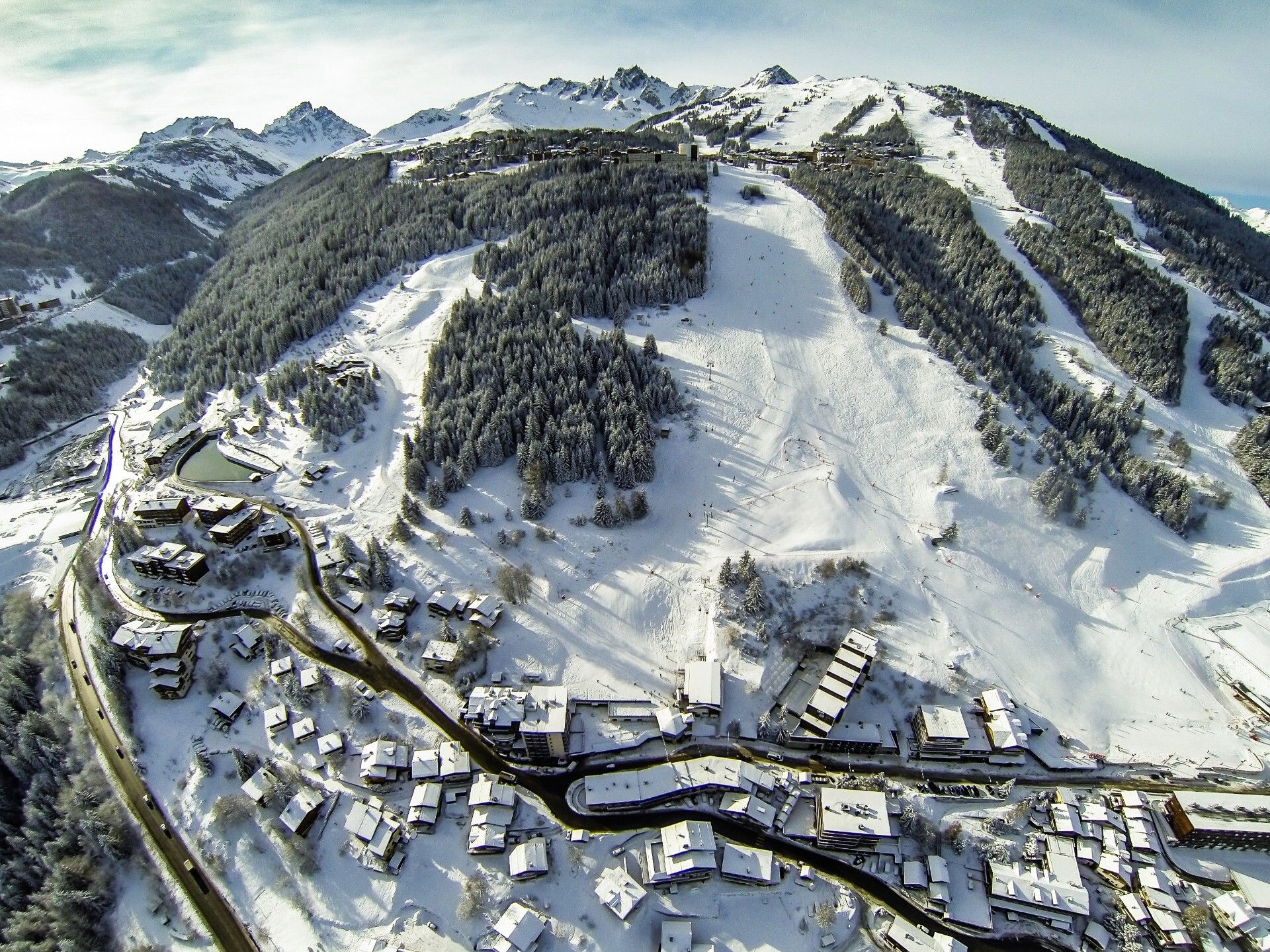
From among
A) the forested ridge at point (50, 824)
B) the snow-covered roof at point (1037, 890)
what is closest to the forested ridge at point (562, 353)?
the forested ridge at point (50, 824)

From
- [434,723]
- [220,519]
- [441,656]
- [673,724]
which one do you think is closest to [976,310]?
[673,724]

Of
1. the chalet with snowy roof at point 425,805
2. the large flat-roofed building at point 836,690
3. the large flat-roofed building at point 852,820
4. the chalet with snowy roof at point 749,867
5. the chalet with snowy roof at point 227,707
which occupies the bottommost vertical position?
the chalet with snowy roof at point 227,707

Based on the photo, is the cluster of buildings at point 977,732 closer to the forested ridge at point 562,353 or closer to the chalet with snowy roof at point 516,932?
the chalet with snowy roof at point 516,932

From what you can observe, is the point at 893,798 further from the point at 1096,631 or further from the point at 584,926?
the point at 1096,631

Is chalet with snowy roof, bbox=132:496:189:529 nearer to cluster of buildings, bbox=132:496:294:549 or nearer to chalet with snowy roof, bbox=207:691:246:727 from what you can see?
cluster of buildings, bbox=132:496:294:549

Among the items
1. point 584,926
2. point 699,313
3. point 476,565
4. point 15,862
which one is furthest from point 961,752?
point 15,862

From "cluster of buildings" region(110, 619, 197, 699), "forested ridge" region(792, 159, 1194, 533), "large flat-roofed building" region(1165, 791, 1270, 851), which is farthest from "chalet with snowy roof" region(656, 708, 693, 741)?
"forested ridge" region(792, 159, 1194, 533)
